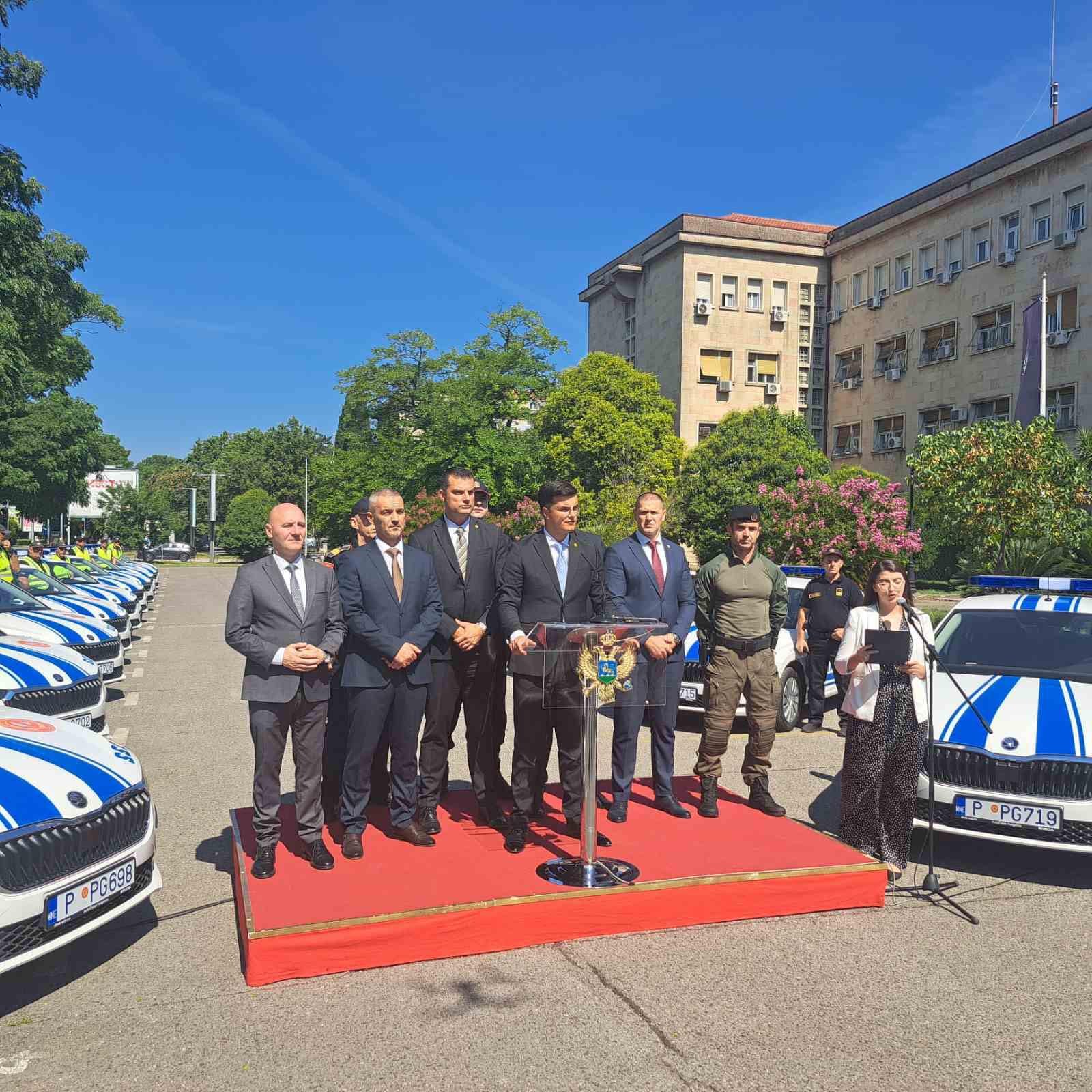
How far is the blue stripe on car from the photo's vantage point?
4.06 meters

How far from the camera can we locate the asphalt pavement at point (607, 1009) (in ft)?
11.8

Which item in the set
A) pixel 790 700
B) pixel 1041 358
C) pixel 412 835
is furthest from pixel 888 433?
pixel 412 835

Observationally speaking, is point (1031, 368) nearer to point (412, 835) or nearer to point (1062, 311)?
point (1062, 311)

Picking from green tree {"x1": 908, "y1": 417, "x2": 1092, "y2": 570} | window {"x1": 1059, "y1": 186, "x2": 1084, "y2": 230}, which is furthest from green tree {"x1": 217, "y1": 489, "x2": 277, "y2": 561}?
A: green tree {"x1": 908, "y1": 417, "x2": 1092, "y2": 570}

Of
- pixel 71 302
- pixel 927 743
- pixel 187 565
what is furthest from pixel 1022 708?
pixel 187 565

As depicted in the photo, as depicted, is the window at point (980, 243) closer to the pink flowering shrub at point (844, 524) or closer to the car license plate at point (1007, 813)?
the pink flowering shrub at point (844, 524)

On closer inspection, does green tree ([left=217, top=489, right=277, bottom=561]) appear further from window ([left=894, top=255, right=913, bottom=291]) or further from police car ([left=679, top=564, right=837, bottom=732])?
police car ([left=679, top=564, right=837, bottom=732])

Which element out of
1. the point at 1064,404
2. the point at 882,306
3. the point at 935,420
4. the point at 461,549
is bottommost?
the point at 461,549

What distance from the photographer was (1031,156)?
38125 millimetres

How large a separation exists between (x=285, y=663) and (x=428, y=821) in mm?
1441

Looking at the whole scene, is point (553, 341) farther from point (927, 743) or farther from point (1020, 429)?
point (927, 743)

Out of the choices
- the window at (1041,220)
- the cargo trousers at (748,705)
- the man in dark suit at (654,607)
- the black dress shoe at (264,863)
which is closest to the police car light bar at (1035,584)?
the cargo trousers at (748,705)

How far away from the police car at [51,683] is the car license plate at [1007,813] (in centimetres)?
623

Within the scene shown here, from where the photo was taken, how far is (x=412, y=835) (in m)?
5.64
